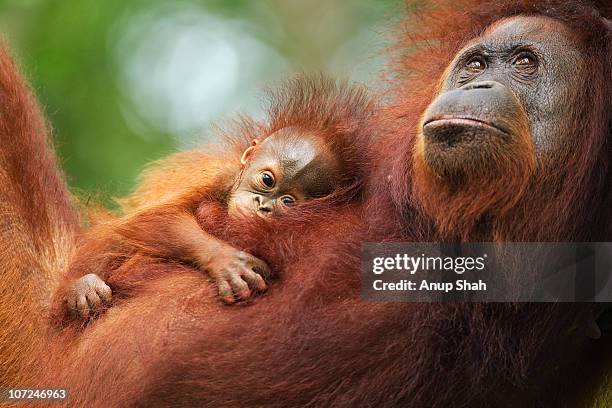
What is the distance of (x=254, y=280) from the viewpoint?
2.86 m

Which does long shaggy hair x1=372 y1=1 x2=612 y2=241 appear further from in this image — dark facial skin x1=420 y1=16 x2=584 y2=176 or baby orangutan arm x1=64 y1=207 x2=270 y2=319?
baby orangutan arm x1=64 y1=207 x2=270 y2=319

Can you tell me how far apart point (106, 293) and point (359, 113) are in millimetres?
1133

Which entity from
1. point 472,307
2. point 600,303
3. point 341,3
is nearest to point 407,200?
point 472,307

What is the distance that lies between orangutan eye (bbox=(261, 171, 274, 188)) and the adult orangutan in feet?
1.73

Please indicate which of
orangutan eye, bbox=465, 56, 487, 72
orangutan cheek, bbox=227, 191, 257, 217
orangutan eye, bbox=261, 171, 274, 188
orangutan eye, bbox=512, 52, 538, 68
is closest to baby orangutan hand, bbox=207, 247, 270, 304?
orangutan cheek, bbox=227, 191, 257, 217

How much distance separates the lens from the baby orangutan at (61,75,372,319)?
2975 mm

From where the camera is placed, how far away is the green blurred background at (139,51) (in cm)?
567

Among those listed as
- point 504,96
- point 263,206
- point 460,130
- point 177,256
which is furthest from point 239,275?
point 504,96

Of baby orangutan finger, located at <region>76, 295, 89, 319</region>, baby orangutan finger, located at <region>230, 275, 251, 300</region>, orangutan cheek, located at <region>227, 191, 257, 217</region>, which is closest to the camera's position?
baby orangutan finger, located at <region>230, 275, 251, 300</region>

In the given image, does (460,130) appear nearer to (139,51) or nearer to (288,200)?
(288,200)

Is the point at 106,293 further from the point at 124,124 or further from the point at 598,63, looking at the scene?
the point at 124,124

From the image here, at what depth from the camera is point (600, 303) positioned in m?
2.68

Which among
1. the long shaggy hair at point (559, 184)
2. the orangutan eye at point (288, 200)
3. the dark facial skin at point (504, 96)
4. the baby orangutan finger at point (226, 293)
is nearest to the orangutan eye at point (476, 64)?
the dark facial skin at point (504, 96)

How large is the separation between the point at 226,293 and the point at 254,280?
0.09 m
